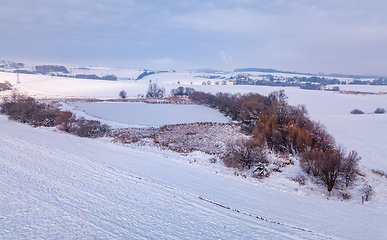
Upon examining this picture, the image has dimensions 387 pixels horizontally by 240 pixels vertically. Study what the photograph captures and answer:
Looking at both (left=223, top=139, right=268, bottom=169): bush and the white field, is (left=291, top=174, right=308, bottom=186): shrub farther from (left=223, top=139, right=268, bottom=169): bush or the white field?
(left=223, top=139, right=268, bottom=169): bush

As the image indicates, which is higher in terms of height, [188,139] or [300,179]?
[188,139]

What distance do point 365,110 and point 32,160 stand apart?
76.7m

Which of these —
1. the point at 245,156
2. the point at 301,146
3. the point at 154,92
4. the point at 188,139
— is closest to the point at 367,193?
the point at 245,156

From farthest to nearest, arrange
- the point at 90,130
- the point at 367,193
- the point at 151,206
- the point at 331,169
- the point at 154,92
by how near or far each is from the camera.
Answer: the point at 154,92 → the point at 90,130 → the point at 331,169 → the point at 367,193 → the point at 151,206

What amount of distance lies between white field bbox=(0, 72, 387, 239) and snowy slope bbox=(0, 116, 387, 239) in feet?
0.12

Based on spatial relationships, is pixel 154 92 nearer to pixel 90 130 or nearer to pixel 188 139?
pixel 90 130

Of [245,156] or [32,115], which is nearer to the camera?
[245,156]

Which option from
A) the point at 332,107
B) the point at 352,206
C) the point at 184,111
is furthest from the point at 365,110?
the point at 352,206

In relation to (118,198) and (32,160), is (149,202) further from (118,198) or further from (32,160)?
(32,160)

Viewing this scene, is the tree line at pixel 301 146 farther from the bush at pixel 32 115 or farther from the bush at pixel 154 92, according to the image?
the bush at pixel 154 92

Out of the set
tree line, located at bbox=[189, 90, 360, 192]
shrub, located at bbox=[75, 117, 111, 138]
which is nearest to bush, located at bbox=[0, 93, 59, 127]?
shrub, located at bbox=[75, 117, 111, 138]

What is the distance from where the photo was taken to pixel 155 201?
11.5 meters

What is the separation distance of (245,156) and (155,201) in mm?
8617

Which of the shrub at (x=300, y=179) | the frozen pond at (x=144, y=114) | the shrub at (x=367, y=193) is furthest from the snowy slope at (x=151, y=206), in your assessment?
the frozen pond at (x=144, y=114)
